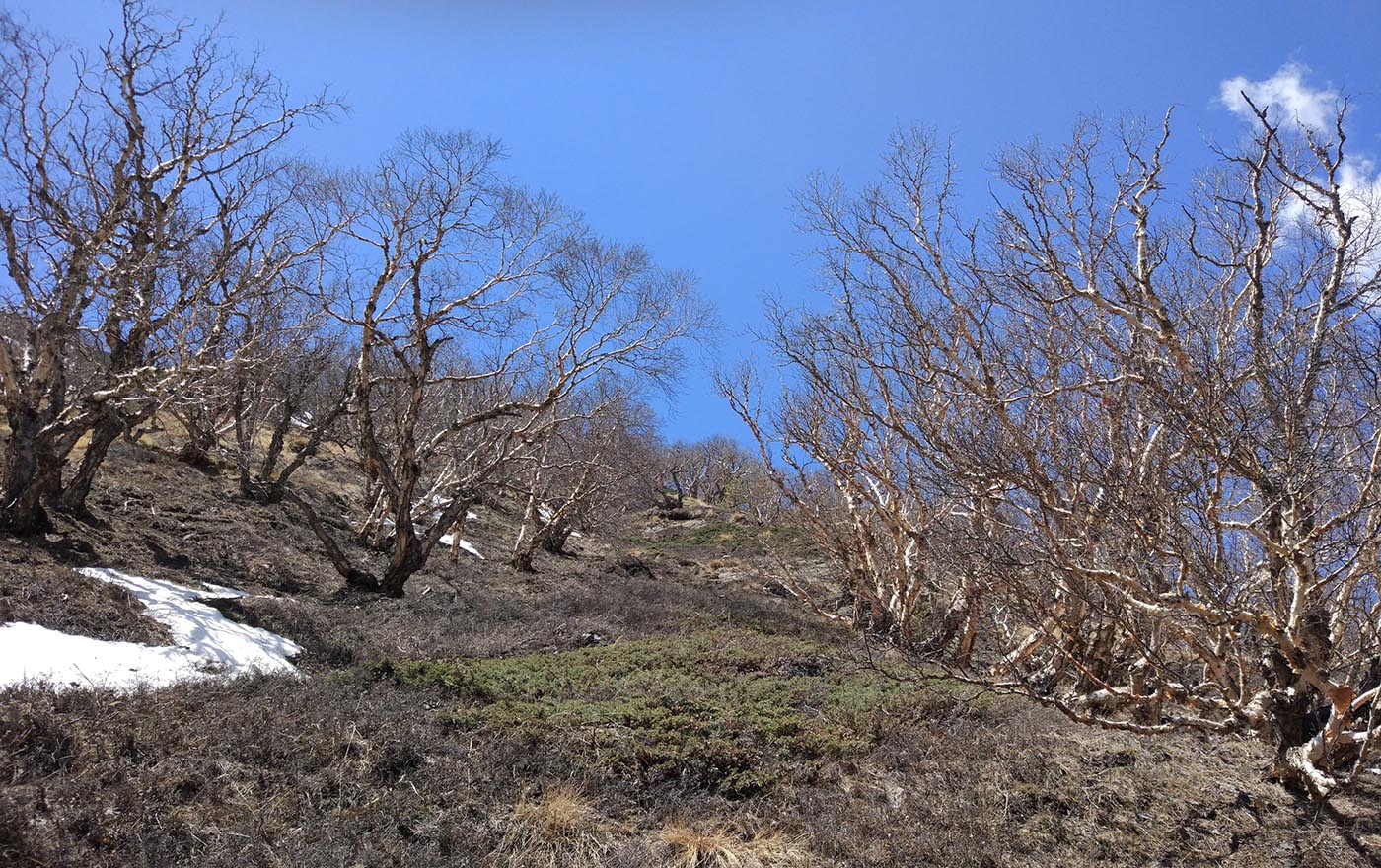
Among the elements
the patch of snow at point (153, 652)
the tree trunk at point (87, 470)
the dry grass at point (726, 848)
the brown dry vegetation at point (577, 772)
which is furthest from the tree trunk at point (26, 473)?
the dry grass at point (726, 848)

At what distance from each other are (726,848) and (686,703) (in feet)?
9.91

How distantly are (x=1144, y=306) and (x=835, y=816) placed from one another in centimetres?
386

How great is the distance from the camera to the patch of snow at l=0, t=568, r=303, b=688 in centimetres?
589

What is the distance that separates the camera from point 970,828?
16.5ft

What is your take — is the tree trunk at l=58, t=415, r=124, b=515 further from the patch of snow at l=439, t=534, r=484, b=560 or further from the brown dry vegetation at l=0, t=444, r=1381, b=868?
the patch of snow at l=439, t=534, r=484, b=560

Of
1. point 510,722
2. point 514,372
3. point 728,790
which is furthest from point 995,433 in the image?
point 514,372

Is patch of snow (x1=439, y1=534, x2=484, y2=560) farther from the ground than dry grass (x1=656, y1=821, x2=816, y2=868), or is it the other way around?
patch of snow (x1=439, y1=534, x2=484, y2=560)

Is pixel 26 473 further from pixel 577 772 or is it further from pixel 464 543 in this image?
pixel 464 543

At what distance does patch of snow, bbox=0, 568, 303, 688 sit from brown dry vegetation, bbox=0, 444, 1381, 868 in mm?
343

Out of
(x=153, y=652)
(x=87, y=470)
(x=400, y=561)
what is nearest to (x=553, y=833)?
(x=153, y=652)

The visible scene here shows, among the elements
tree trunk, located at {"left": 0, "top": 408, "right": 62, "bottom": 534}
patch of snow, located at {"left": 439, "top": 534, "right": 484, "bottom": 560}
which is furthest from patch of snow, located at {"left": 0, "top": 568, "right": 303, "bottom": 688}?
patch of snow, located at {"left": 439, "top": 534, "right": 484, "bottom": 560}

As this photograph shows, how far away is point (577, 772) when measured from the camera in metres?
5.89

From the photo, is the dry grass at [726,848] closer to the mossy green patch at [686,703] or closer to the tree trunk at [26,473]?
the mossy green patch at [686,703]

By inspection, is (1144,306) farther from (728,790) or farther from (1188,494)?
(728,790)
